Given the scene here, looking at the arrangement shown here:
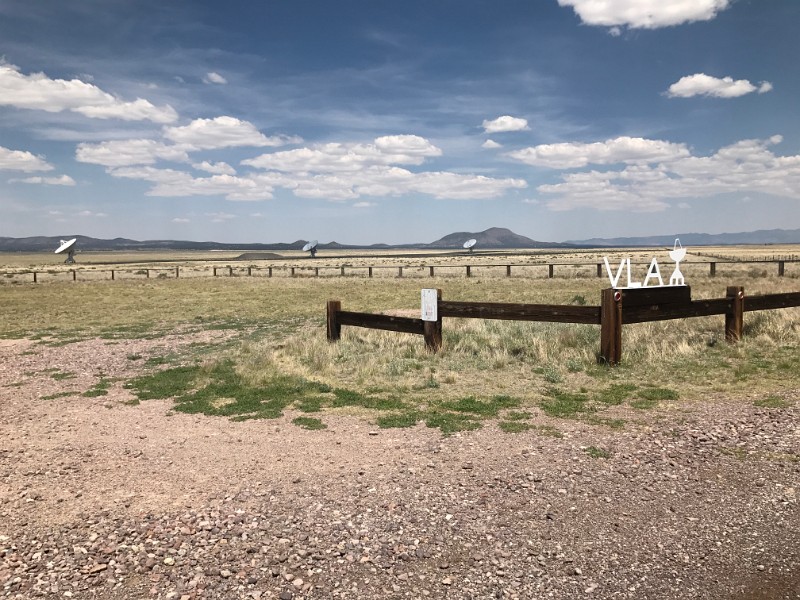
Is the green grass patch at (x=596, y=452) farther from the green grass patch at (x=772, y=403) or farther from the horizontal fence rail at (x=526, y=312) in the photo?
the horizontal fence rail at (x=526, y=312)

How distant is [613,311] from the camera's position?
31.7 feet

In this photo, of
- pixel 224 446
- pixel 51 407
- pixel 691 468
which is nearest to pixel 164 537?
pixel 224 446

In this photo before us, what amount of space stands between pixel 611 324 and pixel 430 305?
3232mm

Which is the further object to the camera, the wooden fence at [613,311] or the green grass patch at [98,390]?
the wooden fence at [613,311]

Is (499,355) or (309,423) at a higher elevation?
(499,355)

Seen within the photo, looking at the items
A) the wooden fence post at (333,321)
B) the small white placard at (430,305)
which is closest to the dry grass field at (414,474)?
the small white placard at (430,305)

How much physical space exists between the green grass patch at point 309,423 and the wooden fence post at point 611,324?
16.7 ft

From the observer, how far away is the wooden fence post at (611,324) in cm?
968

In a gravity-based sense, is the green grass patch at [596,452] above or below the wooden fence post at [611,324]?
below

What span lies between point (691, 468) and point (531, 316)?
5.26m

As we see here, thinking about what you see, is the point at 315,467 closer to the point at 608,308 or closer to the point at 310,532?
the point at 310,532

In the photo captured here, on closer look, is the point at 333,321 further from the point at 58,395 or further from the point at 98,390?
the point at 58,395

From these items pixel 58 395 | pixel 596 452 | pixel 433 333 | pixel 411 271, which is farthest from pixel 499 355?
pixel 411 271

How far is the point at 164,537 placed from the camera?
14.4 ft
